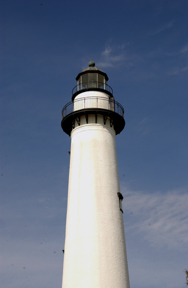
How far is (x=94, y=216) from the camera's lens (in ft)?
62.5

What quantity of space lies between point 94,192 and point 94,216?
138cm

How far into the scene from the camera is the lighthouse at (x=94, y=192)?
59.2 feet

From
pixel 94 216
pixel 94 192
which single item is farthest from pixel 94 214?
pixel 94 192

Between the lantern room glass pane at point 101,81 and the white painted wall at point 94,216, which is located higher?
the lantern room glass pane at point 101,81

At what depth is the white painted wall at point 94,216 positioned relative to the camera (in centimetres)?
1792

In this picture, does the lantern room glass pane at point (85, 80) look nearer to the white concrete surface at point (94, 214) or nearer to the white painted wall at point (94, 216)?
the white concrete surface at point (94, 214)

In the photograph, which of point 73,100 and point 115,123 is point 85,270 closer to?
point 115,123

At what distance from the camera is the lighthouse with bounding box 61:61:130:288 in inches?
710

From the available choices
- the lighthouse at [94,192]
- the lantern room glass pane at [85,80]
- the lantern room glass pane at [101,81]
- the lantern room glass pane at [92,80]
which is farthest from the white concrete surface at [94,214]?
the lantern room glass pane at [101,81]

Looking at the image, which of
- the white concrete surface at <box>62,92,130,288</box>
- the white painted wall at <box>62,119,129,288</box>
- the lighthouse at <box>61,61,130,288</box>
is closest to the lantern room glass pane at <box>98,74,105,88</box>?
the lighthouse at <box>61,61,130,288</box>

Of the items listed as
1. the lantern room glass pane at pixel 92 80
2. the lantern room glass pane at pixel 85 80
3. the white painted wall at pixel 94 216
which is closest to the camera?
the white painted wall at pixel 94 216

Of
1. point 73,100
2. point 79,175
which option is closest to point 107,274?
point 79,175

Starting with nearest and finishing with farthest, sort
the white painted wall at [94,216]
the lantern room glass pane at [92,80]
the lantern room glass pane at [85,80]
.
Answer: the white painted wall at [94,216]
the lantern room glass pane at [92,80]
the lantern room glass pane at [85,80]

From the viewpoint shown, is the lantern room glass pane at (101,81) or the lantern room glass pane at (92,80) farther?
the lantern room glass pane at (101,81)
